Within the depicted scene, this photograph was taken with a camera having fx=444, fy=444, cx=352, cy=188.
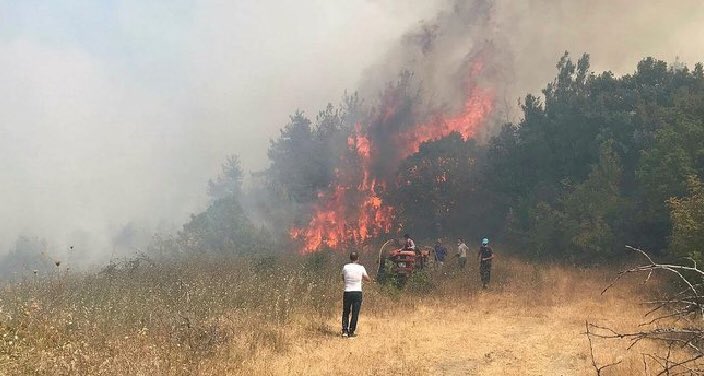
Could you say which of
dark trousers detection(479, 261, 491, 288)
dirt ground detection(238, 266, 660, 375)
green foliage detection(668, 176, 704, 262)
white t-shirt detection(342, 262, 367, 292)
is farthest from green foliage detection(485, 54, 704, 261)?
white t-shirt detection(342, 262, 367, 292)

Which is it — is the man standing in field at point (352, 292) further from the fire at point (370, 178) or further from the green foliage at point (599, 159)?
the fire at point (370, 178)

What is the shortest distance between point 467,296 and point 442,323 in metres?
3.68

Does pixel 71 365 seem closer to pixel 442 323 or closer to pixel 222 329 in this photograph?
pixel 222 329

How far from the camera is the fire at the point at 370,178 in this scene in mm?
32719

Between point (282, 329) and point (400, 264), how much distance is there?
6828mm

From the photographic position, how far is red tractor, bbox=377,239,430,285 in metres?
14.3

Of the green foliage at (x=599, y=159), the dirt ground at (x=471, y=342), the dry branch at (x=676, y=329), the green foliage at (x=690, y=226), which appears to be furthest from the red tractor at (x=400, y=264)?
the green foliage at (x=599, y=159)

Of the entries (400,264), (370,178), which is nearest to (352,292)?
(400,264)

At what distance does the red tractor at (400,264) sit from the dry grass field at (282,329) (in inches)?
31.3

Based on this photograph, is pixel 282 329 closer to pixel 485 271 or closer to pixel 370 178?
pixel 485 271

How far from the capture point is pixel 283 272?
13234 millimetres

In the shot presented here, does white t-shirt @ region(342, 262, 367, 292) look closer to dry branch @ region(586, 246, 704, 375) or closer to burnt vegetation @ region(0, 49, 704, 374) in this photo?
burnt vegetation @ region(0, 49, 704, 374)

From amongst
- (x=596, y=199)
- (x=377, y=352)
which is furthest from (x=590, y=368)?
(x=596, y=199)

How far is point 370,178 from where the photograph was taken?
118 feet
